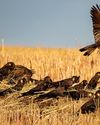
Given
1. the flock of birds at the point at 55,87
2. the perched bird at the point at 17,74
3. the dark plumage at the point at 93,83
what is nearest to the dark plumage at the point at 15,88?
the flock of birds at the point at 55,87

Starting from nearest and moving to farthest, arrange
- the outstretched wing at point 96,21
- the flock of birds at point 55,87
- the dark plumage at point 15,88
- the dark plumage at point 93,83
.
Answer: the flock of birds at point 55,87 → the dark plumage at point 93,83 → the dark plumage at point 15,88 → the outstretched wing at point 96,21

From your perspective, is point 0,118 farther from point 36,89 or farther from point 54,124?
point 36,89

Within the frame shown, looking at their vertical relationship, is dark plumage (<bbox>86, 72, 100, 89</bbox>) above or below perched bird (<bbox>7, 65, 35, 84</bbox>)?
below

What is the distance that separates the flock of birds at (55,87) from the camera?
5519 millimetres

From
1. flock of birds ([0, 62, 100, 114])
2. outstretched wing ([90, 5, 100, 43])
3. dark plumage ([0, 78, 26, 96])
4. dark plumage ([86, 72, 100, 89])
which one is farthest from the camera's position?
outstretched wing ([90, 5, 100, 43])

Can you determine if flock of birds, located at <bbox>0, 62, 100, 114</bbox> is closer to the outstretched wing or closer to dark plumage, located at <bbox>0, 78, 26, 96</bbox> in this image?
dark plumage, located at <bbox>0, 78, 26, 96</bbox>

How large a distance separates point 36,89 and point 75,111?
43.6 inches

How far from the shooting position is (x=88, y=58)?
1080 centimetres

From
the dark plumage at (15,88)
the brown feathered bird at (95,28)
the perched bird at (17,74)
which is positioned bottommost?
the dark plumage at (15,88)

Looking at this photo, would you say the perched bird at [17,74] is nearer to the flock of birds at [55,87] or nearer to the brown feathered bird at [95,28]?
the flock of birds at [55,87]

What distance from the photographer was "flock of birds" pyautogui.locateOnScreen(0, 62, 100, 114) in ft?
18.1

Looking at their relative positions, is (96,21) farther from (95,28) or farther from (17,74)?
(17,74)

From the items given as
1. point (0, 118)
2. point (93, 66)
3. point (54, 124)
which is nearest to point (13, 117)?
point (0, 118)

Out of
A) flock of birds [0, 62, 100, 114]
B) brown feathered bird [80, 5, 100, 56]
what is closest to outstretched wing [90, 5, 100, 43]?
brown feathered bird [80, 5, 100, 56]
